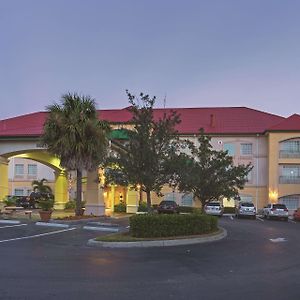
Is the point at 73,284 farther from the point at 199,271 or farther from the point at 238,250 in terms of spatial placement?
the point at 238,250

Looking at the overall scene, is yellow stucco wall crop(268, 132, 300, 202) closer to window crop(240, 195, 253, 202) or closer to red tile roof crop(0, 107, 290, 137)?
red tile roof crop(0, 107, 290, 137)

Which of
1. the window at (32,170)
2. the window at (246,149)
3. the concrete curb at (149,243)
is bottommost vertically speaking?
the concrete curb at (149,243)

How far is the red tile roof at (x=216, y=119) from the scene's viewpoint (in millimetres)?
60969

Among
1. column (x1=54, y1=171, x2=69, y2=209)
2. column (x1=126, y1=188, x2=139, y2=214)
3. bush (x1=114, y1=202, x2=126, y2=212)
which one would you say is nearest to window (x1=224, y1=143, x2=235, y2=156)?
column (x1=126, y1=188, x2=139, y2=214)

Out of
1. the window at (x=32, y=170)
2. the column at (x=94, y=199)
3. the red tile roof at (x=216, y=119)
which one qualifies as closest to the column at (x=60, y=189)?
the red tile roof at (x=216, y=119)

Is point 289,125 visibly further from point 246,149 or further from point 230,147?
point 230,147

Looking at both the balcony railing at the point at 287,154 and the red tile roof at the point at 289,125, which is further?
the balcony railing at the point at 287,154

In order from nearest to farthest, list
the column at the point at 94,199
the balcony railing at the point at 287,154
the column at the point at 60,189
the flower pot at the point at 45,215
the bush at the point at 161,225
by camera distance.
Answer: the bush at the point at 161,225 → the flower pot at the point at 45,215 → the column at the point at 94,199 → the column at the point at 60,189 → the balcony railing at the point at 287,154

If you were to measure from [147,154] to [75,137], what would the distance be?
10309 millimetres

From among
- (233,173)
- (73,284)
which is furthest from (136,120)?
(73,284)

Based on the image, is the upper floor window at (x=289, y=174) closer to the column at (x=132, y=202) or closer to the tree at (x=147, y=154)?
the column at (x=132, y=202)

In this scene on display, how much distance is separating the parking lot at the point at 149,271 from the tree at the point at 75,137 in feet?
38.5

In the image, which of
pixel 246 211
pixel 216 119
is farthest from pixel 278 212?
pixel 216 119

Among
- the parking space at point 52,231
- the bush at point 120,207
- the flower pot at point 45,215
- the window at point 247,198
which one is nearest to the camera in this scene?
the parking space at point 52,231
